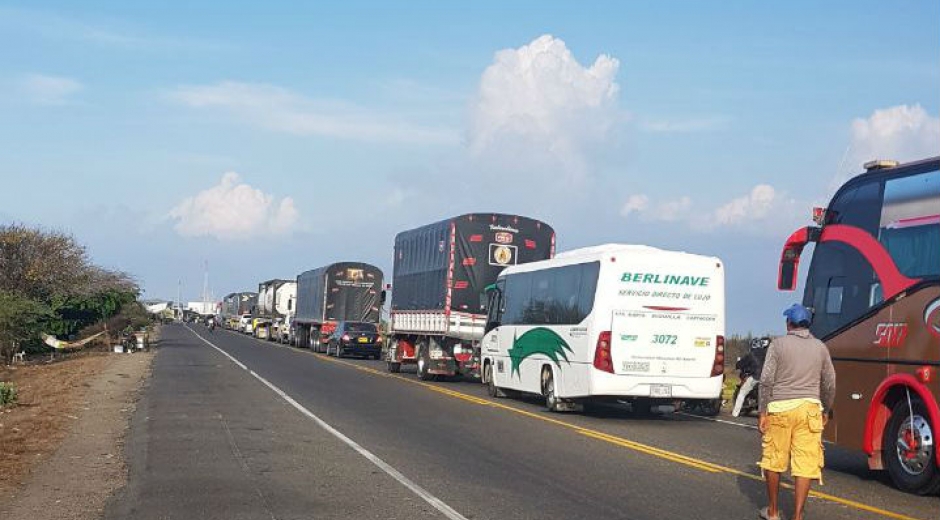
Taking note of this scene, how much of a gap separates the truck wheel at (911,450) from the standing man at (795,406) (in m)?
2.26

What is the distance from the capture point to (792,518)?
9.21 m

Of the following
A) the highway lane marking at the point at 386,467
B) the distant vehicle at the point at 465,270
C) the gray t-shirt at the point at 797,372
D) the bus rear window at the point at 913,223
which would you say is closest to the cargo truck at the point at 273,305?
the distant vehicle at the point at 465,270

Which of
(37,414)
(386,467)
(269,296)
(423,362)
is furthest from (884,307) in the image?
(269,296)

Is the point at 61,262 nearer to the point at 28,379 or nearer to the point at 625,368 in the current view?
the point at 28,379

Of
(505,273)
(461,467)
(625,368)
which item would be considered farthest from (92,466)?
(505,273)

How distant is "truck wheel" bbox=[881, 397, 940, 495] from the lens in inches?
418

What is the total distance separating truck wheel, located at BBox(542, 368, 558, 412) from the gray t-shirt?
10734mm

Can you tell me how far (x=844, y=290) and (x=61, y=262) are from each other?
40.3m

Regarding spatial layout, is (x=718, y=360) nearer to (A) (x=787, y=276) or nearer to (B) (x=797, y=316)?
(A) (x=787, y=276)

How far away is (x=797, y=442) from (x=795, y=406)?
0.30 meters

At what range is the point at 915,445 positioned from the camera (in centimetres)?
1082

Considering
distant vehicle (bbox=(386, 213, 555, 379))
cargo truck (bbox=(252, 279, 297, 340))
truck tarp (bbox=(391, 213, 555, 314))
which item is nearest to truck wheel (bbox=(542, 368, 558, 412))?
distant vehicle (bbox=(386, 213, 555, 379))

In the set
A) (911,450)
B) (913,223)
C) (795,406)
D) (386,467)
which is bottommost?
(386,467)

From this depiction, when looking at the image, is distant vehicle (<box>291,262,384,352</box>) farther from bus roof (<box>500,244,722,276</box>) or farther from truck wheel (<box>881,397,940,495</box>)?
truck wheel (<box>881,397,940,495</box>)
